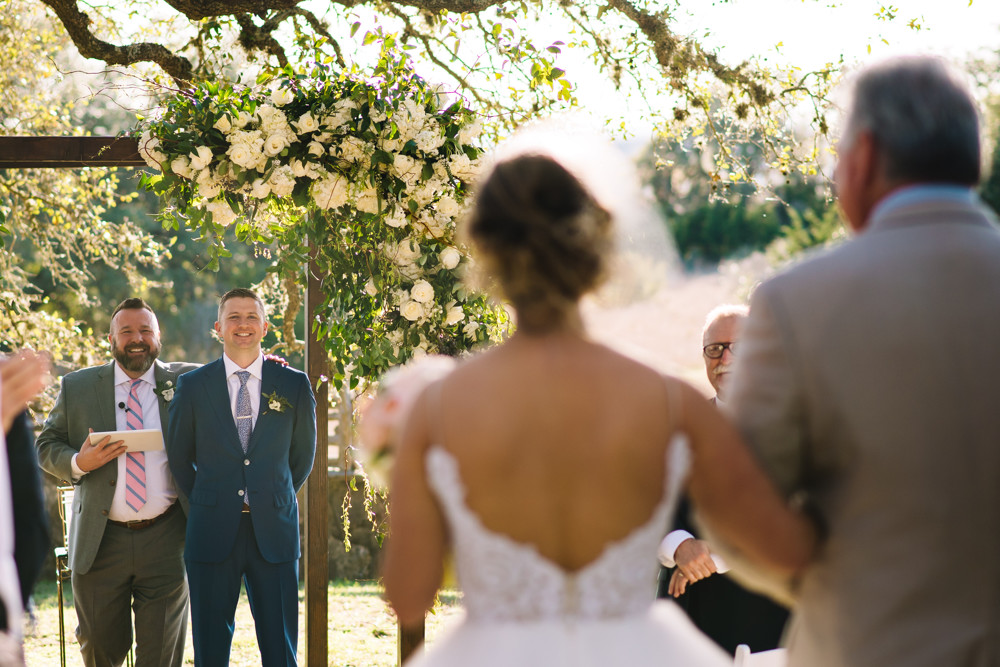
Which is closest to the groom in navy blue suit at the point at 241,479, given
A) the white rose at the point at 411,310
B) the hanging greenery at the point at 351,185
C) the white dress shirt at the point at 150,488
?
the white dress shirt at the point at 150,488

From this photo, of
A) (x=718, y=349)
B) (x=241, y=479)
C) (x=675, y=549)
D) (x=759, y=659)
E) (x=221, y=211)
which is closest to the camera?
(x=759, y=659)

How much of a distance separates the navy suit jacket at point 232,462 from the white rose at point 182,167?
1.37 metres

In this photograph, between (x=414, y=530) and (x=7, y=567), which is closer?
(x=414, y=530)

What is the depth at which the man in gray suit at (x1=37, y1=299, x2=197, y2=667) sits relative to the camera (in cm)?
515

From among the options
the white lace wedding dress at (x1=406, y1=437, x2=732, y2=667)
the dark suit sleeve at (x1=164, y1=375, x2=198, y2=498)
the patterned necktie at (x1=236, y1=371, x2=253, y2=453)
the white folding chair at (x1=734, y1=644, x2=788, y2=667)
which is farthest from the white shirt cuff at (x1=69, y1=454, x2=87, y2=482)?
the white lace wedding dress at (x1=406, y1=437, x2=732, y2=667)

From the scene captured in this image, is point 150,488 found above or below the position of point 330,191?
below

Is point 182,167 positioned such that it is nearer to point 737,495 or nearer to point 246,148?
point 246,148

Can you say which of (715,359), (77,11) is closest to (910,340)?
(715,359)

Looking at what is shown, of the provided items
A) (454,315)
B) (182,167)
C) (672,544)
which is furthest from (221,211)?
(672,544)

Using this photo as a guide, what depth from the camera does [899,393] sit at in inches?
66.9

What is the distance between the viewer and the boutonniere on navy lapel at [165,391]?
5410 mm

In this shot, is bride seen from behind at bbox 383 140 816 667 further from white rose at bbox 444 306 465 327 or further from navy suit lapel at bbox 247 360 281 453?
navy suit lapel at bbox 247 360 281 453

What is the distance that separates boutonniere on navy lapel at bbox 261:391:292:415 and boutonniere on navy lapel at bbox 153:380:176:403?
0.63 m

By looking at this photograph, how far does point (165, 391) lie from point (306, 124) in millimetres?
2062
